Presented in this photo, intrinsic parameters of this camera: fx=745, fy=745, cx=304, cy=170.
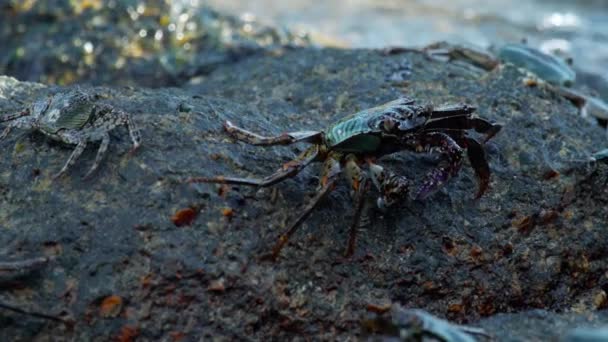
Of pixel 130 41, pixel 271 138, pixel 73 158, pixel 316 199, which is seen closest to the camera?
pixel 316 199

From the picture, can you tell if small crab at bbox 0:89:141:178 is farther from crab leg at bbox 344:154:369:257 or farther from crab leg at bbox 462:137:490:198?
crab leg at bbox 462:137:490:198

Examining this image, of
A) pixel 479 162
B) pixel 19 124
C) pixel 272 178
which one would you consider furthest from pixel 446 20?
pixel 19 124

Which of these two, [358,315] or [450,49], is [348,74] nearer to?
[450,49]

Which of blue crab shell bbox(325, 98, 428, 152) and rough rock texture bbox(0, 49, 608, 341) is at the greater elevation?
blue crab shell bbox(325, 98, 428, 152)

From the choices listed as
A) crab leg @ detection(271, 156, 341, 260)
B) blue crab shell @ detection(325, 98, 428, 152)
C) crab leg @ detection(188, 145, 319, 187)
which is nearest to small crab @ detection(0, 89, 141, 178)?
crab leg @ detection(188, 145, 319, 187)

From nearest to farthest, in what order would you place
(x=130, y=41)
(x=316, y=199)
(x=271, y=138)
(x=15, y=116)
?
1. (x=316, y=199)
2. (x=271, y=138)
3. (x=15, y=116)
4. (x=130, y=41)

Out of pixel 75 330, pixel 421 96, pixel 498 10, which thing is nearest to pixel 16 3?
pixel 421 96

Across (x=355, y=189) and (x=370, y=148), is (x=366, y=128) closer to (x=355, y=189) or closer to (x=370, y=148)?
(x=370, y=148)

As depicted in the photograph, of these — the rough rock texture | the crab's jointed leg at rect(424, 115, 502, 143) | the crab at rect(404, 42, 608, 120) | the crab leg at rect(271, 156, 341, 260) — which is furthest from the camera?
the crab at rect(404, 42, 608, 120)
